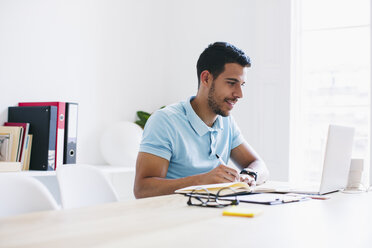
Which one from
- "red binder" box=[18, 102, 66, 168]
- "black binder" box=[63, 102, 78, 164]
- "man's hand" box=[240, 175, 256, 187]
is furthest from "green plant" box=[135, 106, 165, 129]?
"man's hand" box=[240, 175, 256, 187]

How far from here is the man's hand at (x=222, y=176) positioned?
5.61 ft

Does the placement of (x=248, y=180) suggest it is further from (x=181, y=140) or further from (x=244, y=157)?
(x=244, y=157)

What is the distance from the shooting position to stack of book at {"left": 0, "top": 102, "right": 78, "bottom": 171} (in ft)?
7.82

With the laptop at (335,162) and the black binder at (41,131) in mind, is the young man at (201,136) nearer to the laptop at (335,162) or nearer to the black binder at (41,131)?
the laptop at (335,162)

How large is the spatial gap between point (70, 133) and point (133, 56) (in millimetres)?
1124

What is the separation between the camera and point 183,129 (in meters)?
A: 2.13

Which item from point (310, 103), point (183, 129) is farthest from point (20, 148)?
point (310, 103)

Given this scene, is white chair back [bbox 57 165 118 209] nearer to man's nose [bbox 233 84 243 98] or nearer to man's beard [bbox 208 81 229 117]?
man's beard [bbox 208 81 229 117]

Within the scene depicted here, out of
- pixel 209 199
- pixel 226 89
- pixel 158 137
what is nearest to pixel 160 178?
pixel 158 137

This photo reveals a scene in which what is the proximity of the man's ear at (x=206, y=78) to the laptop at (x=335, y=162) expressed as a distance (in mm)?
684

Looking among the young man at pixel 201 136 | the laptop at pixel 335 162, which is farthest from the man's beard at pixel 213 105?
the laptop at pixel 335 162

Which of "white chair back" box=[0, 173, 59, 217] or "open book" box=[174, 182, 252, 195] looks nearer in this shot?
"white chair back" box=[0, 173, 59, 217]
